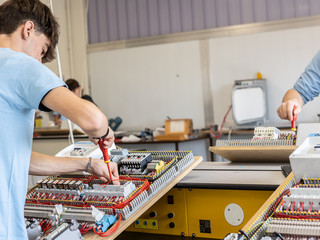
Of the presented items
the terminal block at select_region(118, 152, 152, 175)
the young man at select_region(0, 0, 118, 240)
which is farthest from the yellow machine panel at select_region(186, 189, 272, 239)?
the young man at select_region(0, 0, 118, 240)

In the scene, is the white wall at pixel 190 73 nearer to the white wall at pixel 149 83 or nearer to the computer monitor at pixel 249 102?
the white wall at pixel 149 83

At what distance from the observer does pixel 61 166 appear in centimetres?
172

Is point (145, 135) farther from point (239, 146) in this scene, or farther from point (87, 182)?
point (87, 182)

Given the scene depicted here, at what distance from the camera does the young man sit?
1.14m

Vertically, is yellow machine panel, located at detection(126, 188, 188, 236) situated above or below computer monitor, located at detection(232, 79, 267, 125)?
below

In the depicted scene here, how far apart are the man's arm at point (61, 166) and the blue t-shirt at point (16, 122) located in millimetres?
379

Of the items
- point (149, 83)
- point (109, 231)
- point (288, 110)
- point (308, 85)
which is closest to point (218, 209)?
point (288, 110)

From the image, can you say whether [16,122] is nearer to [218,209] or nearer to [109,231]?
[109,231]

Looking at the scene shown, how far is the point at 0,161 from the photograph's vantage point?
122 cm

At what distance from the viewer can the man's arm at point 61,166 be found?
1673 mm

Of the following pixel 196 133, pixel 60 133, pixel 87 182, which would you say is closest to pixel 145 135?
pixel 196 133

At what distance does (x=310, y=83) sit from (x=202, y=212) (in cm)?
101

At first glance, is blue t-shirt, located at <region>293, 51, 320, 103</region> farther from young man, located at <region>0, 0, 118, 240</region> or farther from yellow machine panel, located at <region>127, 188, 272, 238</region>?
young man, located at <region>0, 0, 118, 240</region>

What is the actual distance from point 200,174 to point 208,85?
11.6ft
